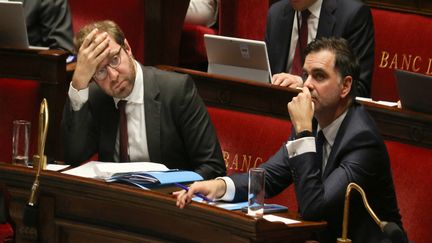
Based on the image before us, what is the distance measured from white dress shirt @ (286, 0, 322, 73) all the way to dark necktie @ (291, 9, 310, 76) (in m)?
0.01

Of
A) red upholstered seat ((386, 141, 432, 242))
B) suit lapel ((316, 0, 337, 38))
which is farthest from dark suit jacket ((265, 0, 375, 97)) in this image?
red upholstered seat ((386, 141, 432, 242))

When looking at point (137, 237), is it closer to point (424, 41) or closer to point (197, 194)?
point (197, 194)

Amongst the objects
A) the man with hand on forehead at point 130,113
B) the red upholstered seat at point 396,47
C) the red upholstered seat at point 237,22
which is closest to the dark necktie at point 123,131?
the man with hand on forehead at point 130,113

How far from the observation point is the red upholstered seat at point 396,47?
9.93 ft

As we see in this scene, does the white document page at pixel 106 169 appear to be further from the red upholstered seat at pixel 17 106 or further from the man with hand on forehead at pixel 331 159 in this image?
the red upholstered seat at pixel 17 106

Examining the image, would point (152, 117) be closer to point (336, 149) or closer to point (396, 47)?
point (336, 149)

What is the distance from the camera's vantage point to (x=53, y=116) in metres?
2.82

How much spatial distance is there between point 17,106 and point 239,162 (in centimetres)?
67

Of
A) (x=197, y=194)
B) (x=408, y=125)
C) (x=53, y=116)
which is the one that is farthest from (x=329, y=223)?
(x=53, y=116)

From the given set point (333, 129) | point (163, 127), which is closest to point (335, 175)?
point (333, 129)

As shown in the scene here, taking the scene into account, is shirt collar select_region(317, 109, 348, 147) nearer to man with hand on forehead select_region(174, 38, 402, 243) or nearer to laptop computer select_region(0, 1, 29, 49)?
man with hand on forehead select_region(174, 38, 402, 243)

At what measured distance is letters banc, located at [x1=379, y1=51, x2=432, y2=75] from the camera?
3002mm

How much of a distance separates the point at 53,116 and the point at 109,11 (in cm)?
66

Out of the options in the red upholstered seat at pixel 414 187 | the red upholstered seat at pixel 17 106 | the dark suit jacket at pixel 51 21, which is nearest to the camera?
the red upholstered seat at pixel 414 187
